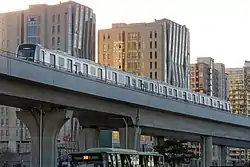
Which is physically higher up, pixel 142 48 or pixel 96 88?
pixel 142 48

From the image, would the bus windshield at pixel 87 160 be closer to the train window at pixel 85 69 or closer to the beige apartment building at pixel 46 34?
the train window at pixel 85 69

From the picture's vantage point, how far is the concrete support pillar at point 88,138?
2771 inches

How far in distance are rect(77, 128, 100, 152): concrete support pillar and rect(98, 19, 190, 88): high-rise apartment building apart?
77.4m

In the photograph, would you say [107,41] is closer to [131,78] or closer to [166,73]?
[166,73]

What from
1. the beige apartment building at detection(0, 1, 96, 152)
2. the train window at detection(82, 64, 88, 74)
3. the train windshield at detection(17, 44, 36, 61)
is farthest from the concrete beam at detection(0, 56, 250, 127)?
the beige apartment building at detection(0, 1, 96, 152)

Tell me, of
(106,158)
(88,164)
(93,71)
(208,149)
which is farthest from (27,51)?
(208,149)

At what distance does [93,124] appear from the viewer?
2751 inches

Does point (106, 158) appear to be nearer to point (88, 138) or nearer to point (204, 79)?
point (88, 138)

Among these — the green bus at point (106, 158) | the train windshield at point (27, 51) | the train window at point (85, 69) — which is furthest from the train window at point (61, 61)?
the green bus at point (106, 158)

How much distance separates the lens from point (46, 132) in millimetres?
52938

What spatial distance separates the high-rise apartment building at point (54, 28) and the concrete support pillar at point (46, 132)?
87.9 meters

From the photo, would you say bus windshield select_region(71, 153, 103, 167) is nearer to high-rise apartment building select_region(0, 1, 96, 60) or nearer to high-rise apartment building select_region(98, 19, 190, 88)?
high-rise apartment building select_region(0, 1, 96, 60)

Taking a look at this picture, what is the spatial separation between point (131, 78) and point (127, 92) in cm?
819

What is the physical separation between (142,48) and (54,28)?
23.8m
